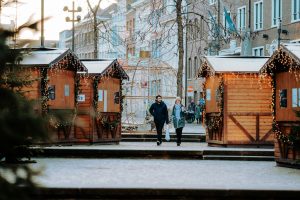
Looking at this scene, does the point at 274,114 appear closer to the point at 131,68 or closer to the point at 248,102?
the point at 248,102

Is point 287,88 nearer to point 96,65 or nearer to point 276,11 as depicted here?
point 96,65

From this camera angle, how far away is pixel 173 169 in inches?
774

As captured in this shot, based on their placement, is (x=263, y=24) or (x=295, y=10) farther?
(x=263, y=24)

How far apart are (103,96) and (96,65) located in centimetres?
117

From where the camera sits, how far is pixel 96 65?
30281 millimetres

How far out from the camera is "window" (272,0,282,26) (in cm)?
5700

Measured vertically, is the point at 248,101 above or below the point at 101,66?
below

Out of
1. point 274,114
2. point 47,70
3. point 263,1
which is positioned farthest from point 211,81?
point 263,1

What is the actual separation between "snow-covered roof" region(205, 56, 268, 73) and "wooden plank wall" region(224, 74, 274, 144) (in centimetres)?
34

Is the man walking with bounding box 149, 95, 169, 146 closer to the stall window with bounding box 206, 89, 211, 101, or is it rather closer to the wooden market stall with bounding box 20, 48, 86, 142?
the stall window with bounding box 206, 89, 211, 101

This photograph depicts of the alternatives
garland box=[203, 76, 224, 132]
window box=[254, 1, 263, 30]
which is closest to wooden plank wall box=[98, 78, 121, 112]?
garland box=[203, 76, 224, 132]

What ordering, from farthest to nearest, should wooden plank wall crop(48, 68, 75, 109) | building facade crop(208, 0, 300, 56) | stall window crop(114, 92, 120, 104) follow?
building facade crop(208, 0, 300, 56) < stall window crop(114, 92, 120, 104) < wooden plank wall crop(48, 68, 75, 109)

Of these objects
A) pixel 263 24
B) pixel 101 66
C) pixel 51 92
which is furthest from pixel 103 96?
pixel 263 24

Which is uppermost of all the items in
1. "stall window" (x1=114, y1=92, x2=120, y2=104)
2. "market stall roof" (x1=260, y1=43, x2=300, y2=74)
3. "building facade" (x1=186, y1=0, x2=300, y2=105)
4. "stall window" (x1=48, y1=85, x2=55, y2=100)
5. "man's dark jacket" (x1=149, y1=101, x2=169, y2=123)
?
"building facade" (x1=186, y1=0, x2=300, y2=105)
